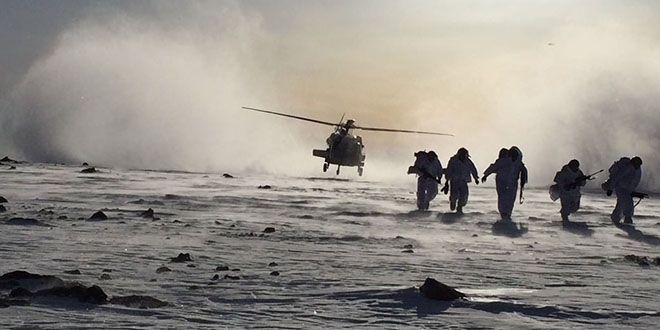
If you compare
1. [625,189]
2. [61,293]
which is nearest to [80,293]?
[61,293]

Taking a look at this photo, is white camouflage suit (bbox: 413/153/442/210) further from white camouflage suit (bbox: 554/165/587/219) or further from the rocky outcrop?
the rocky outcrop

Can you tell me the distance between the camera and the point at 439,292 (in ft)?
27.8

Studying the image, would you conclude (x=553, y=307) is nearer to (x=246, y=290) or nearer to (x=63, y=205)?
(x=246, y=290)

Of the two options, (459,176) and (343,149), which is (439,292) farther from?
(343,149)

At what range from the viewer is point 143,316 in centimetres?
726

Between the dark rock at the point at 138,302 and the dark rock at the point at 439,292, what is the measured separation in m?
2.37

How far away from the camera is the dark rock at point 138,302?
7684 mm

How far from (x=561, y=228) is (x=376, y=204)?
21.0 feet

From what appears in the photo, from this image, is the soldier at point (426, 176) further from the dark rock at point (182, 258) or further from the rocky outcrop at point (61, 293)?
the rocky outcrop at point (61, 293)

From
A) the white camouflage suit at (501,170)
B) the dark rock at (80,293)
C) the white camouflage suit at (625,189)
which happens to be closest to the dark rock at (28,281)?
the dark rock at (80,293)

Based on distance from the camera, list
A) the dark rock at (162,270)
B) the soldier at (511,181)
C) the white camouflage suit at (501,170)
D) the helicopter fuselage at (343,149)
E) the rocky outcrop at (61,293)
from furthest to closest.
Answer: the helicopter fuselage at (343,149)
the white camouflage suit at (501,170)
the soldier at (511,181)
the dark rock at (162,270)
the rocky outcrop at (61,293)

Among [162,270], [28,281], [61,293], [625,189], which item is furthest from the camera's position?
[625,189]

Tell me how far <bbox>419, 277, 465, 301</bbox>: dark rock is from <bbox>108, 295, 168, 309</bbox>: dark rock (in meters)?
2.37

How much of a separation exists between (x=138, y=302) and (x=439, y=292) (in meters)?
2.69
